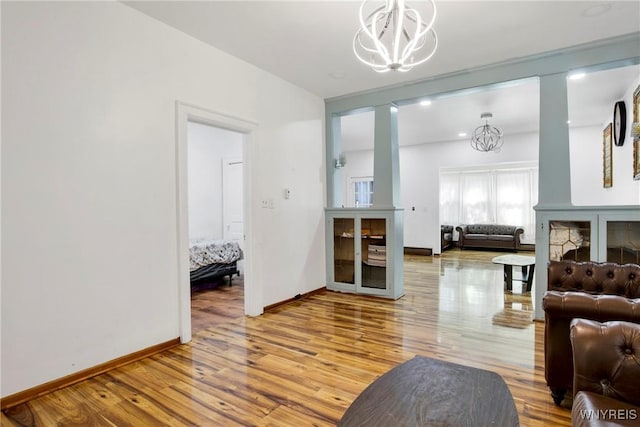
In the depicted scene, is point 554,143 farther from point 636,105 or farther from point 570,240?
point 636,105

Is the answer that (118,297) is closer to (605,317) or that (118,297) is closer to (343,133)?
(605,317)

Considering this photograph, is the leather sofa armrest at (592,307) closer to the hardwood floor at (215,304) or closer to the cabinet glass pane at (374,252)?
the cabinet glass pane at (374,252)

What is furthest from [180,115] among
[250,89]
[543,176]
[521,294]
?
[521,294]

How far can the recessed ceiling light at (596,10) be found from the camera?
8.86 feet

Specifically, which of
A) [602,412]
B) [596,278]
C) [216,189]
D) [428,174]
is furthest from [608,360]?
[428,174]

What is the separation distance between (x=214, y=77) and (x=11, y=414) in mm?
3081

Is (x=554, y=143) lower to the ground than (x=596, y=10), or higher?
lower

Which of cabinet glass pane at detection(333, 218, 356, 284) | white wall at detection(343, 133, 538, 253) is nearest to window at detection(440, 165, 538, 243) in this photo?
white wall at detection(343, 133, 538, 253)

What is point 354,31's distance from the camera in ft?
10.1

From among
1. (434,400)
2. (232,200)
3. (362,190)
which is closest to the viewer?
(434,400)

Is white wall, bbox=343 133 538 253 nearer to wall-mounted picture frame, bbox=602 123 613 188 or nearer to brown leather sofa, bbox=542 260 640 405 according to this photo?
wall-mounted picture frame, bbox=602 123 613 188

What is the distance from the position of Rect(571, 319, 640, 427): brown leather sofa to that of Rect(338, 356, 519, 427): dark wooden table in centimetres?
30

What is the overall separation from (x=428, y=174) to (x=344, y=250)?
4.65 meters

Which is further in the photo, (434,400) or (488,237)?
(488,237)
